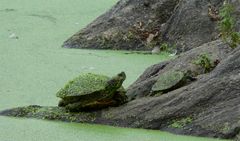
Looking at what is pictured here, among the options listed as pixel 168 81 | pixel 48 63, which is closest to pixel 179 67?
pixel 168 81

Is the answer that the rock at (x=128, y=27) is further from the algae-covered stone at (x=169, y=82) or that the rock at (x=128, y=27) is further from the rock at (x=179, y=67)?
the algae-covered stone at (x=169, y=82)

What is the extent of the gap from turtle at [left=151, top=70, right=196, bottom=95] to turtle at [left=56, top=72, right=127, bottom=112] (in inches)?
9.3

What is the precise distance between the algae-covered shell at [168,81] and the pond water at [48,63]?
0.49 metres

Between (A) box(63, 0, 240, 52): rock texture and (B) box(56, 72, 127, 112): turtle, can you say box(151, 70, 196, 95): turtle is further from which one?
(A) box(63, 0, 240, 52): rock texture

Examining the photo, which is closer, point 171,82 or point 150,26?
point 171,82

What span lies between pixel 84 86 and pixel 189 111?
793 millimetres

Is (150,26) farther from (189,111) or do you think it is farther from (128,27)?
(189,111)

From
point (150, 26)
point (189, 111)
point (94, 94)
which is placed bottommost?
point (189, 111)

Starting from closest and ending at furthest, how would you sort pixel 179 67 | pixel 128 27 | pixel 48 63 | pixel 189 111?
1. pixel 189 111
2. pixel 179 67
3. pixel 48 63
4. pixel 128 27

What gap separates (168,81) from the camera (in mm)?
5547

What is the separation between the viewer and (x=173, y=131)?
16.7 ft

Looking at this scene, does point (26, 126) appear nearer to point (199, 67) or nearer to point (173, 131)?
point (173, 131)

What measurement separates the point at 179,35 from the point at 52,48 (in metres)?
1.32

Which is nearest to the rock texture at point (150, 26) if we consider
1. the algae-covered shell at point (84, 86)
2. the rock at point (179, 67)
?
the rock at point (179, 67)
